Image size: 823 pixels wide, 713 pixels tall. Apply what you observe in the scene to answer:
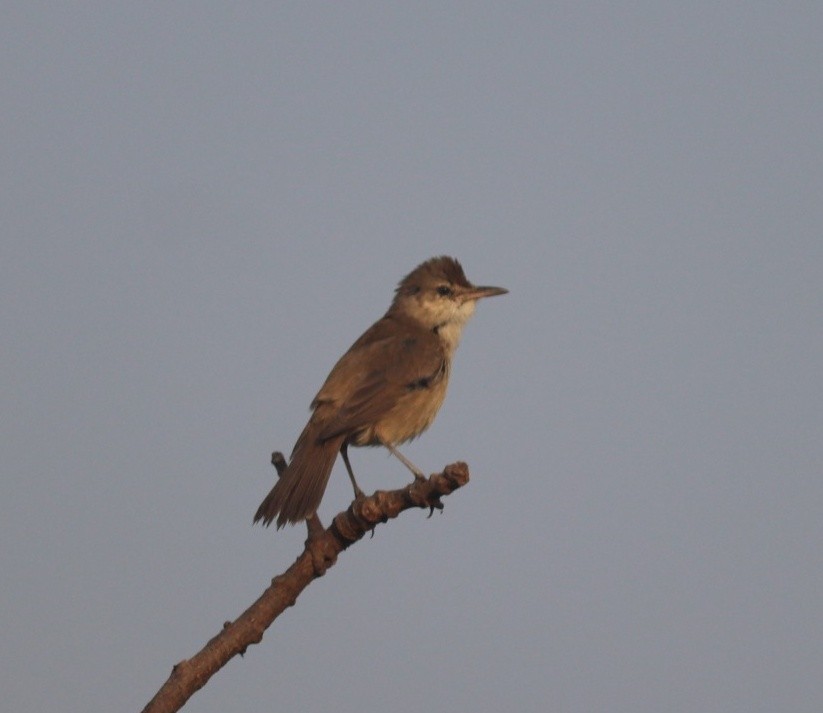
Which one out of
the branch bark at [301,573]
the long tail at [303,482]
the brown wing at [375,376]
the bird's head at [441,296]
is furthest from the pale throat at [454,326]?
the branch bark at [301,573]

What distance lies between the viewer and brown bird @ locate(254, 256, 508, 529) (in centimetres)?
655

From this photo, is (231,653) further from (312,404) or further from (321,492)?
(312,404)

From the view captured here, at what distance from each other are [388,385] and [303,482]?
1267 millimetres

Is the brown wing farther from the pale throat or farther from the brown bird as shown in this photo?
the pale throat

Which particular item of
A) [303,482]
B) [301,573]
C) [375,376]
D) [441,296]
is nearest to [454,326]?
[441,296]

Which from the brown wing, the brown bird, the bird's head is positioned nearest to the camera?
the brown bird

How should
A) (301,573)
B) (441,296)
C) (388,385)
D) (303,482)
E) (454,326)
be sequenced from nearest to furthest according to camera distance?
(301,573) < (303,482) < (388,385) < (454,326) < (441,296)

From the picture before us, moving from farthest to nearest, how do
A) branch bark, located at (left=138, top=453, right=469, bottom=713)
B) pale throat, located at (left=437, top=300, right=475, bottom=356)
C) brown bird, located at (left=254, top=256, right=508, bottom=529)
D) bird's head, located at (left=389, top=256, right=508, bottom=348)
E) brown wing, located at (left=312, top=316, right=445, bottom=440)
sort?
bird's head, located at (left=389, top=256, right=508, bottom=348) < pale throat, located at (left=437, top=300, right=475, bottom=356) < brown wing, located at (left=312, top=316, right=445, bottom=440) < brown bird, located at (left=254, top=256, right=508, bottom=529) < branch bark, located at (left=138, top=453, right=469, bottom=713)

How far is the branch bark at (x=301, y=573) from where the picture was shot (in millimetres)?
4043

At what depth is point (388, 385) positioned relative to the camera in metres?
7.54

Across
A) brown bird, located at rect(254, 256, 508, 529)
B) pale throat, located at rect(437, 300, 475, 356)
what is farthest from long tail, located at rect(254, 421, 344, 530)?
pale throat, located at rect(437, 300, 475, 356)

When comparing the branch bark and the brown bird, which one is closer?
the branch bark

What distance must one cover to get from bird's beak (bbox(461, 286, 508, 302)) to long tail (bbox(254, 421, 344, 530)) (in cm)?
224

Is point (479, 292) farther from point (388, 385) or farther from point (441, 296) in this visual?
point (388, 385)
